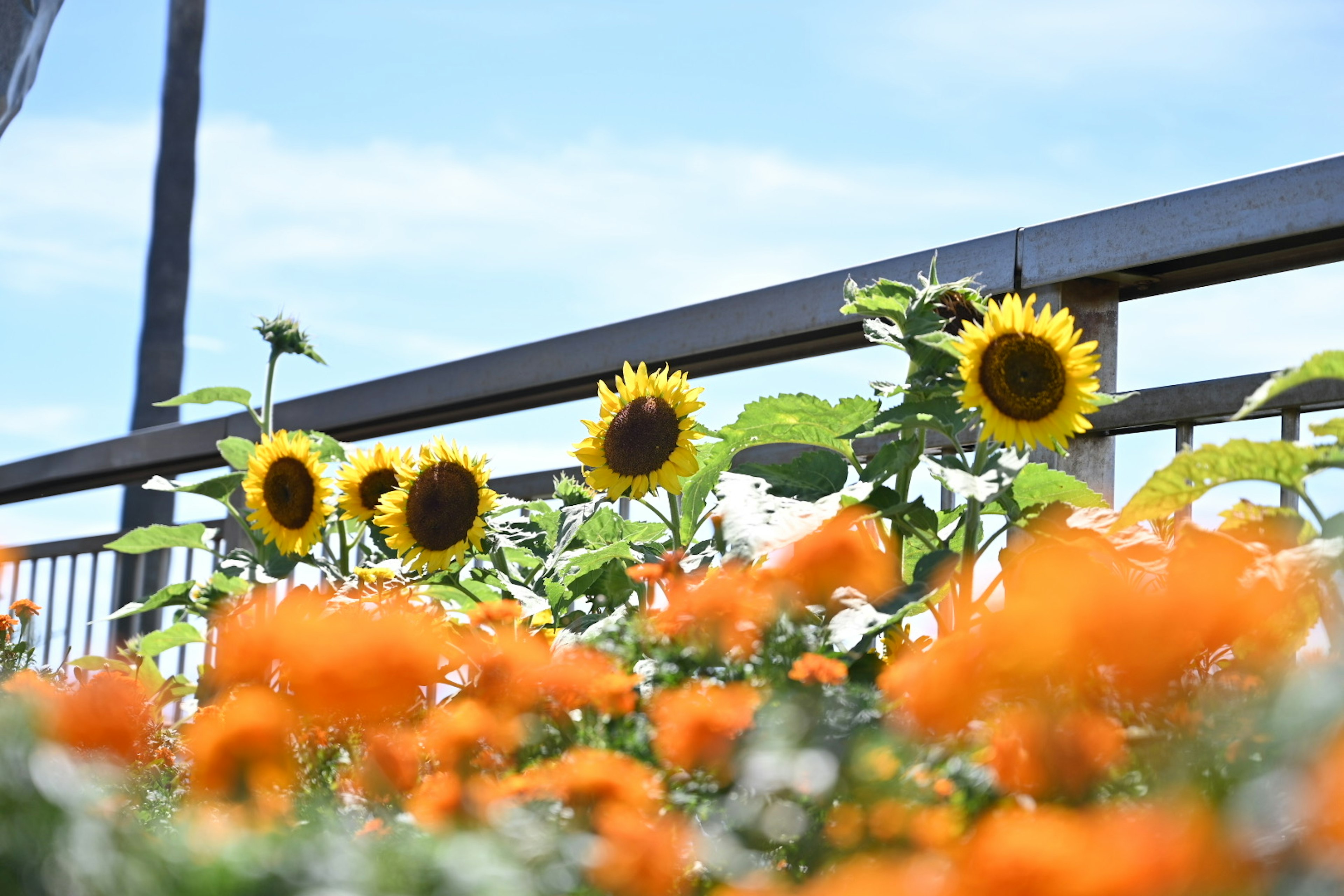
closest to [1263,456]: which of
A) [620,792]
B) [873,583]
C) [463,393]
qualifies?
[873,583]

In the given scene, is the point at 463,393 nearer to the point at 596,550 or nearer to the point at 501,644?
the point at 596,550

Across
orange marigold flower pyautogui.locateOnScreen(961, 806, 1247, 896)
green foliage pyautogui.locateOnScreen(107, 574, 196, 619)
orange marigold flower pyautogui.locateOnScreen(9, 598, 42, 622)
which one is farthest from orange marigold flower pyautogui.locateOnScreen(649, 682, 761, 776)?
orange marigold flower pyautogui.locateOnScreen(9, 598, 42, 622)

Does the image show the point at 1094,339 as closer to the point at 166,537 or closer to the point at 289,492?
the point at 289,492

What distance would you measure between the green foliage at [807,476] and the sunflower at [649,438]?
123 mm

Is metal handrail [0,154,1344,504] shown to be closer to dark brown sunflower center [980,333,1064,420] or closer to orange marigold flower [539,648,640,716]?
dark brown sunflower center [980,333,1064,420]

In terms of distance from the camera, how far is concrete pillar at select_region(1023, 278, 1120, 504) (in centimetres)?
167

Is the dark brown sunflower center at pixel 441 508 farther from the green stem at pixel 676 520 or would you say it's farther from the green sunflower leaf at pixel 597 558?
the green stem at pixel 676 520

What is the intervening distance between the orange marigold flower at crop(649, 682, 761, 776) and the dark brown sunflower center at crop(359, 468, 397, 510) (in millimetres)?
1229

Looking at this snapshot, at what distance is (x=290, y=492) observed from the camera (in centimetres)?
205

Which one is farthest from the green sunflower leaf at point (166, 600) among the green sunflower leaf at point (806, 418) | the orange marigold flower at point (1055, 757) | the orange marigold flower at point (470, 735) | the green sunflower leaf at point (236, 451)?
the orange marigold flower at point (1055, 757)

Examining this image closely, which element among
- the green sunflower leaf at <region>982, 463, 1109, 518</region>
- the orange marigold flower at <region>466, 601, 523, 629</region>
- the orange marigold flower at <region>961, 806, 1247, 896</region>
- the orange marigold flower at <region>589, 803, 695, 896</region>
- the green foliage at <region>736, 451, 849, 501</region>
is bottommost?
the orange marigold flower at <region>961, 806, 1247, 896</region>

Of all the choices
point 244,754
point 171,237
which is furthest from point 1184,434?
point 171,237

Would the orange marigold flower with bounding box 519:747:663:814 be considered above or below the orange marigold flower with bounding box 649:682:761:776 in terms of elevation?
below

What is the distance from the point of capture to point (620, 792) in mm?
748
